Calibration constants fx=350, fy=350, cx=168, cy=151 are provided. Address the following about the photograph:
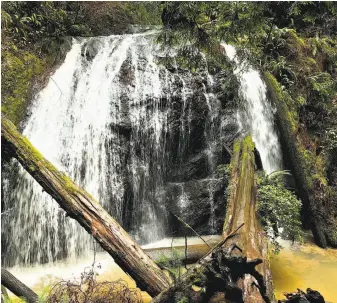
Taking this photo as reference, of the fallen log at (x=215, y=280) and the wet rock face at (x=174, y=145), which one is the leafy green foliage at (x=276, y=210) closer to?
the wet rock face at (x=174, y=145)

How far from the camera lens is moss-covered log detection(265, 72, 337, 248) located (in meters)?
7.73

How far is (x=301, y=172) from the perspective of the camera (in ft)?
27.3

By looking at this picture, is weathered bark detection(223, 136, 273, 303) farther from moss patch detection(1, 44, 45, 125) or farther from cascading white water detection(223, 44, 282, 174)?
moss patch detection(1, 44, 45, 125)

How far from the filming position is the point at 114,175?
8.09 meters

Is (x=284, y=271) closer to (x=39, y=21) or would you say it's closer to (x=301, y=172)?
(x=301, y=172)

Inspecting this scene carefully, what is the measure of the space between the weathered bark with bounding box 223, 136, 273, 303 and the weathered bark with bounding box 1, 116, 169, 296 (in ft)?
2.74

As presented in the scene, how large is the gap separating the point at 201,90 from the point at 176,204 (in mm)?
2991

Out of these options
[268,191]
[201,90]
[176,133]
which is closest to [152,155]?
[176,133]

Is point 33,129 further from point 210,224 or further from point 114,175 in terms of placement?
point 210,224

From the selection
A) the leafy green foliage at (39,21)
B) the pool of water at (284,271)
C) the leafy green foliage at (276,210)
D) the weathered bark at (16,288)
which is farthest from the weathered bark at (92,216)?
the leafy green foliage at (39,21)

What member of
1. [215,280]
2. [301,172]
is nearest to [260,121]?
[301,172]

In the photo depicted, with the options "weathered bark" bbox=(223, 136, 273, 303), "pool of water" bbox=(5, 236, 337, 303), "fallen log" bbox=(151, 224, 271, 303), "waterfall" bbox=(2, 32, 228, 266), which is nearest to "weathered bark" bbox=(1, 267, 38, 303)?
"fallen log" bbox=(151, 224, 271, 303)

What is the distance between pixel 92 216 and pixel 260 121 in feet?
23.3

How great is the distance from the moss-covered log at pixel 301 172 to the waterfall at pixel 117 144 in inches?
64.5
